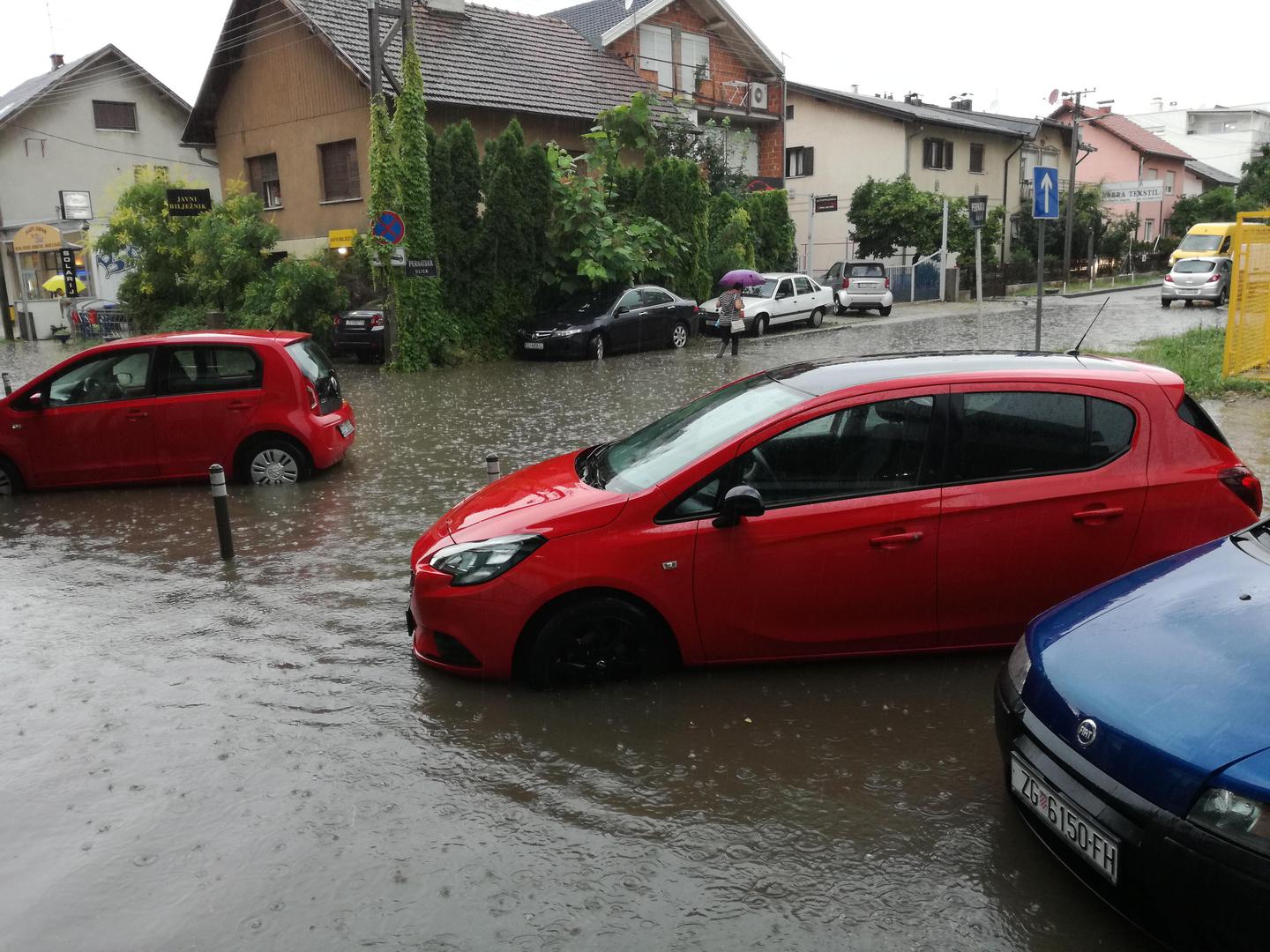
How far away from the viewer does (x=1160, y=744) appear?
9.48 ft

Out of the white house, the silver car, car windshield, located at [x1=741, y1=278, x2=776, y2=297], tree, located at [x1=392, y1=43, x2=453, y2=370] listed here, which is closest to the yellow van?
the silver car

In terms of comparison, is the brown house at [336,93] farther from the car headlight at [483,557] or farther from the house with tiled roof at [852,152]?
the car headlight at [483,557]

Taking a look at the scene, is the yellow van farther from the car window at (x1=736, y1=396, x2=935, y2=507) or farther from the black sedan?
the car window at (x1=736, y1=396, x2=935, y2=507)

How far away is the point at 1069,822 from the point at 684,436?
9.48ft

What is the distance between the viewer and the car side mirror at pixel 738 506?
4777 mm

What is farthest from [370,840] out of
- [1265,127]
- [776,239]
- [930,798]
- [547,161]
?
[1265,127]

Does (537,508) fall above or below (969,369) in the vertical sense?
below

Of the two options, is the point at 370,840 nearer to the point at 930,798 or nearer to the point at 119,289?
the point at 930,798

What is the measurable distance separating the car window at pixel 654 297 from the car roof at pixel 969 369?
18664mm

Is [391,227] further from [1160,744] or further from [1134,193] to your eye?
[1134,193]

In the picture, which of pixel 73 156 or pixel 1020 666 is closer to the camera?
pixel 1020 666

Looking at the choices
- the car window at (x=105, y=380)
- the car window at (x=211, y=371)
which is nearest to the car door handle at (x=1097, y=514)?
the car window at (x=211, y=371)

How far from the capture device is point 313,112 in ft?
86.8

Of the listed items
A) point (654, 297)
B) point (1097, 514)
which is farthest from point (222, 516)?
point (654, 297)
